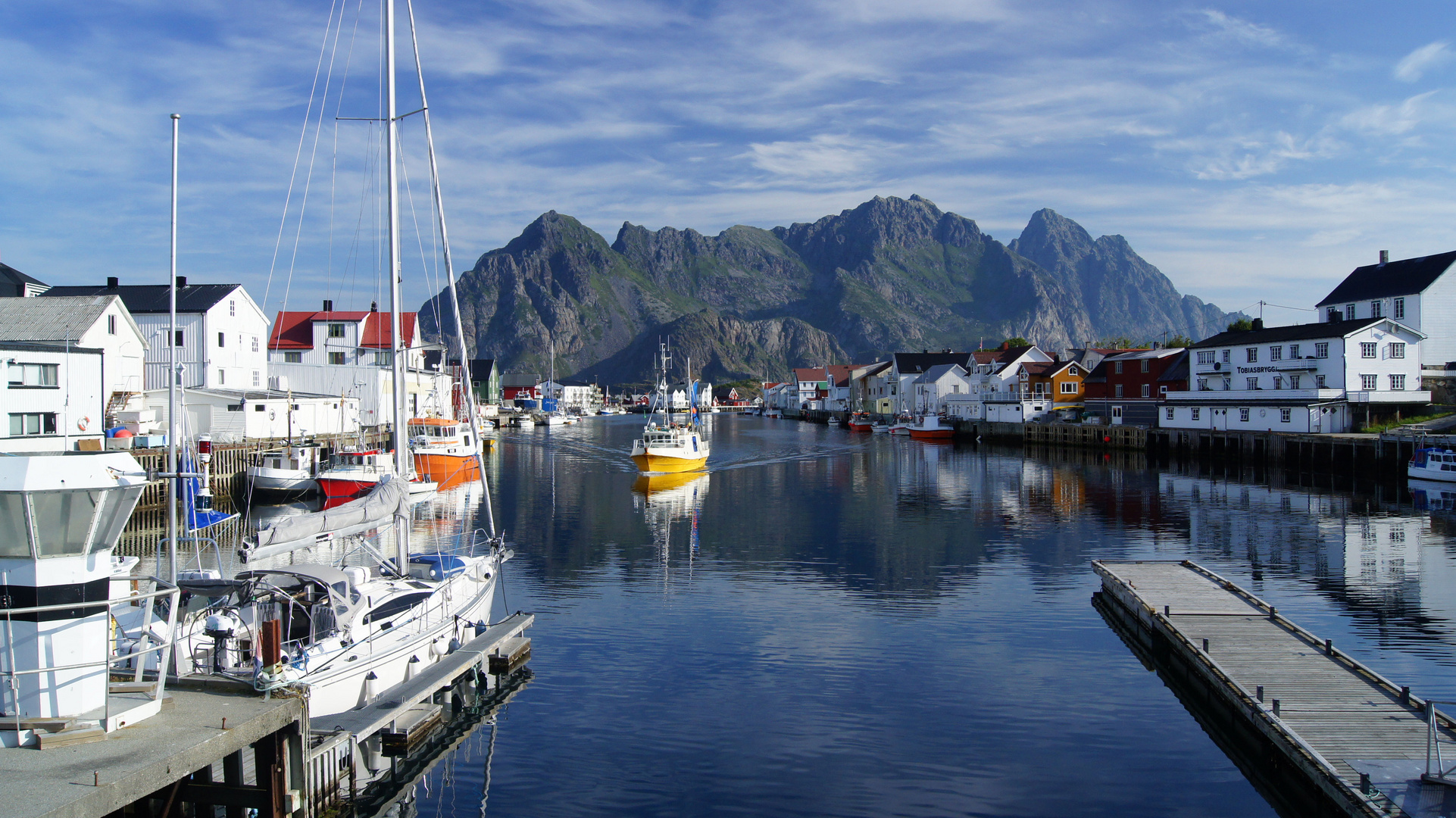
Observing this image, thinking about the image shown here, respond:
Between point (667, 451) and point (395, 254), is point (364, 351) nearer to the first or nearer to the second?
point (667, 451)

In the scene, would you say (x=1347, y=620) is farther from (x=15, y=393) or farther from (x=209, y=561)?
(x=15, y=393)

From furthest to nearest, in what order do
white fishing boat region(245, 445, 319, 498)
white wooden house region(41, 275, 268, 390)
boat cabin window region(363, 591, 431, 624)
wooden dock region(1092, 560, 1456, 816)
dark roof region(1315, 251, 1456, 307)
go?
1. dark roof region(1315, 251, 1456, 307)
2. white wooden house region(41, 275, 268, 390)
3. white fishing boat region(245, 445, 319, 498)
4. boat cabin window region(363, 591, 431, 624)
5. wooden dock region(1092, 560, 1456, 816)

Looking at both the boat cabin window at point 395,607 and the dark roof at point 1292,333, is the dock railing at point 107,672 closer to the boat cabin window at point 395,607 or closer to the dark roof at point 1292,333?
the boat cabin window at point 395,607

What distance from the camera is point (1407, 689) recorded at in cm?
1525

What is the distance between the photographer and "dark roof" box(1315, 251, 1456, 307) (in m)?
77.6

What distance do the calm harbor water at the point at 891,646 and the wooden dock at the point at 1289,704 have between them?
70cm

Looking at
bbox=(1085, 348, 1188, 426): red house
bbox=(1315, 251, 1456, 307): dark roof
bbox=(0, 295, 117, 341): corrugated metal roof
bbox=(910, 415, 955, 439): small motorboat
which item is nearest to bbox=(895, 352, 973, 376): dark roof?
bbox=(910, 415, 955, 439): small motorboat

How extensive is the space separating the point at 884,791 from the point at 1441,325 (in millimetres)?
87527

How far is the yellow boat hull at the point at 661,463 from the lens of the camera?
61188 mm

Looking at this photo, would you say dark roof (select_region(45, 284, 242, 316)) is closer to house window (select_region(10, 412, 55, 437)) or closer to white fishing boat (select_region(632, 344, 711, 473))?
house window (select_region(10, 412, 55, 437))

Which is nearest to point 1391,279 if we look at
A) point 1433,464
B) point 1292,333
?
point 1292,333

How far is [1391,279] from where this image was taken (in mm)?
82125

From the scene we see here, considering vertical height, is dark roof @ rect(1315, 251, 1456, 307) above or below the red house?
above

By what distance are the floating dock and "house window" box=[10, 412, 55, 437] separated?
106 ft
